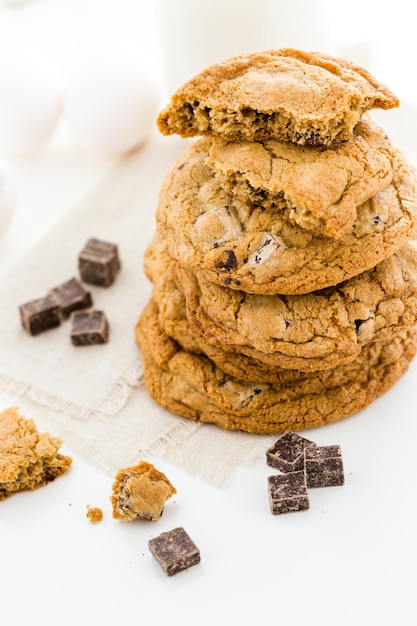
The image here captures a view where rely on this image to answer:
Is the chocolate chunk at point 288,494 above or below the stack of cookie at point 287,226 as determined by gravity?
below

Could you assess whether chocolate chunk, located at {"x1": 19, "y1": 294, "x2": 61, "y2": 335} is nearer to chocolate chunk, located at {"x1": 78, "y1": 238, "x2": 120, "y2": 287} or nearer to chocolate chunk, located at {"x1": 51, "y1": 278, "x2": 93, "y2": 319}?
chocolate chunk, located at {"x1": 51, "y1": 278, "x2": 93, "y2": 319}

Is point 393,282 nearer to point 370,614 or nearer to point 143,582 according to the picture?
point 370,614

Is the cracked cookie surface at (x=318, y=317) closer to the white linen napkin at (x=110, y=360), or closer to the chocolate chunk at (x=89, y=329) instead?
the white linen napkin at (x=110, y=360)

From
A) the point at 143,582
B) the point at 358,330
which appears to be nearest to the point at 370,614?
the point at 143,582

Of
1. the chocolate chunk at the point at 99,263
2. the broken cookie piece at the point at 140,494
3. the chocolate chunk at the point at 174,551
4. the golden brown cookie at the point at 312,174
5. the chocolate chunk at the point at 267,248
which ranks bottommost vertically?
the chocolate chunk at the point at 174,551

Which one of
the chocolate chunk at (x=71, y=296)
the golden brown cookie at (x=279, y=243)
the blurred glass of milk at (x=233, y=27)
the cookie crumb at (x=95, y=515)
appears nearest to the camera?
the golden brown cookie at (x=279, y=243)

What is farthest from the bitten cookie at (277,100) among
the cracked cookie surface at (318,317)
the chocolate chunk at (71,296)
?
the chocolate chunk at (71,296)

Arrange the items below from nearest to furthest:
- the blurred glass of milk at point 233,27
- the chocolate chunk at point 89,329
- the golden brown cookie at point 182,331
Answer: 1. the golden brown cookie at point 182,331
2. the chocolate chunk at point 89,329
3. the blurred glass of milk at point 233,27

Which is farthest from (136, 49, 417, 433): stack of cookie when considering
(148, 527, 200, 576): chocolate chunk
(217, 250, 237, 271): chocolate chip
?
(148, 527, 200, 576): chocolate chunk
